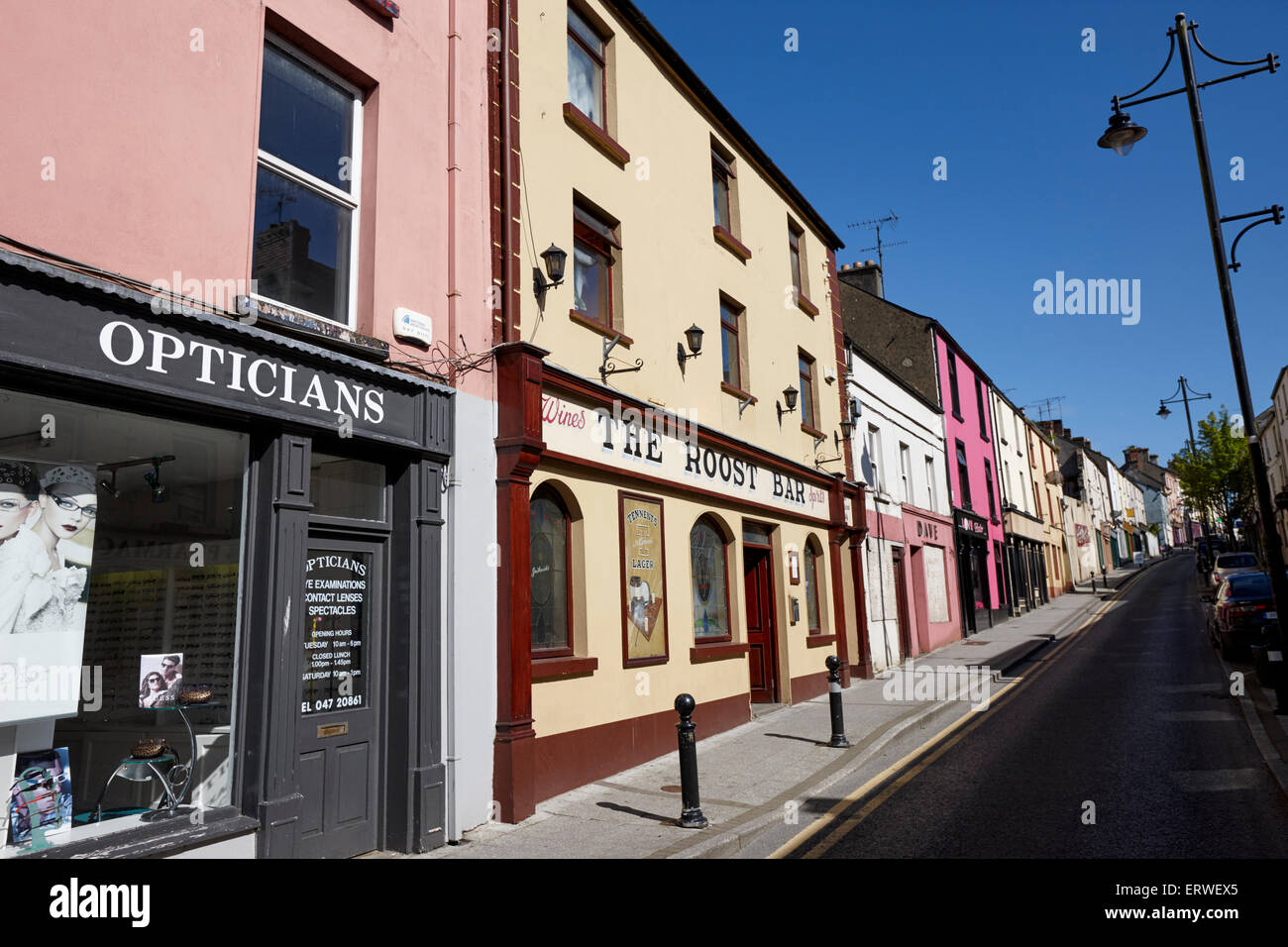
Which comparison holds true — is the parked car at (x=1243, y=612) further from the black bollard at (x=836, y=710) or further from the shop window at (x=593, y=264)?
the shop window at (x=593, y=264)

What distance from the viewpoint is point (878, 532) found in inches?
741

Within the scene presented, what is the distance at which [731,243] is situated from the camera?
13656 millimetres

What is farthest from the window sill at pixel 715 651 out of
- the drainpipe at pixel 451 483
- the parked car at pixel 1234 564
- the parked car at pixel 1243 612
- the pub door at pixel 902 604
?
the parked car at pixel 1234 564

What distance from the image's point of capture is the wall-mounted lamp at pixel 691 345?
1163 centimetres

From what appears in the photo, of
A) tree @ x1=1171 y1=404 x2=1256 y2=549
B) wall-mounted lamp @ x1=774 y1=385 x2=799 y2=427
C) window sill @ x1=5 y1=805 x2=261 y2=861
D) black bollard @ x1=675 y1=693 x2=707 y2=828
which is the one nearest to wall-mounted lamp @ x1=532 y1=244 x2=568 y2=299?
black bollard @ x1=675 y1=693 x2=707 y2=828

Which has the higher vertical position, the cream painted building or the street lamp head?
the street lamp head

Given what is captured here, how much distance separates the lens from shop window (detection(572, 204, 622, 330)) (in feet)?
32.9

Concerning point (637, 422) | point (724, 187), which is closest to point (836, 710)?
point (637, 422)

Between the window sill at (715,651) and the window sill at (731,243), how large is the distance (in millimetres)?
6675

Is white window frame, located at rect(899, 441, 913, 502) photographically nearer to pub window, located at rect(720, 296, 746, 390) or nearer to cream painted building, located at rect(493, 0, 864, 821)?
cream painted building, located at rect(493, 0, 864, 821)

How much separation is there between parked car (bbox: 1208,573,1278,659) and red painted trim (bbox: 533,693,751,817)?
413 inches

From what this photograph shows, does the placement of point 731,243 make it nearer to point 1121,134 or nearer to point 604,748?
point 1121,134
